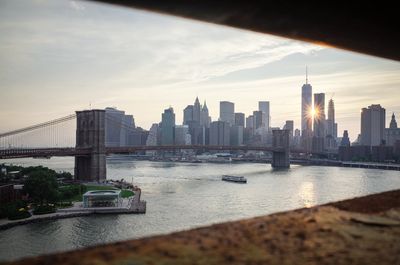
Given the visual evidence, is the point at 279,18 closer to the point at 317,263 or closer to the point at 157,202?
the point at 317,263

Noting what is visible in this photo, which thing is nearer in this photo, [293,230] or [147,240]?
[147,240]

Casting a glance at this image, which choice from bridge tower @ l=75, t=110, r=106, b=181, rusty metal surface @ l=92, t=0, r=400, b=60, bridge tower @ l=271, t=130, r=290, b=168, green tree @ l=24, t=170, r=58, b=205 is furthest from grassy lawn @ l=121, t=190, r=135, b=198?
bridge tower @ l=271, t=130, r=290, b=168

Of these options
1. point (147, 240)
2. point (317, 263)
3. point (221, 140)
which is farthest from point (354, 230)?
point (221, 140)

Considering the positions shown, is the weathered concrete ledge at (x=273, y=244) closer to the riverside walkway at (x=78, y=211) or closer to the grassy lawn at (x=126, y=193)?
the riverside walkway at (x=78, y=211)

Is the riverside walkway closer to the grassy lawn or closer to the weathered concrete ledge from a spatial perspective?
the grassy lawn

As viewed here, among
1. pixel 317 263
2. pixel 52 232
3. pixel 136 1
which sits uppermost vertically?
pixel 136 1

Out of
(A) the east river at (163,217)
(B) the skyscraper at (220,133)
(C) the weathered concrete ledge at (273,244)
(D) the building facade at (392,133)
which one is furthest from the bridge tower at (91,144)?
(D) the building facade at (392,133)
